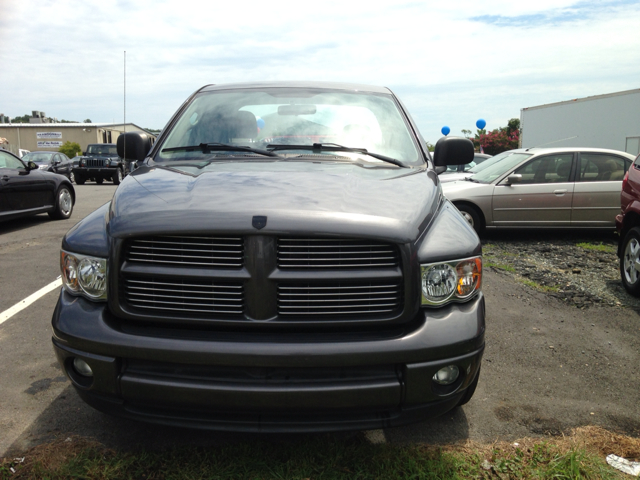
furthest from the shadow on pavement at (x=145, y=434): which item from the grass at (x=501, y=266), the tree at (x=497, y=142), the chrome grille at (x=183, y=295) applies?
the tree at (x=497, y=142)

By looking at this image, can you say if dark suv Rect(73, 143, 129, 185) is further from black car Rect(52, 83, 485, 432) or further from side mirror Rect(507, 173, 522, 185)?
black car Rect(52, 83, 485, 432)

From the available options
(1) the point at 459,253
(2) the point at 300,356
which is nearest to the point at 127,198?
(2) the point at 300,356

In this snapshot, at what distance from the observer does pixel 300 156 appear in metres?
3.21

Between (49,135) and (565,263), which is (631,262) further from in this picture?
(49,135)

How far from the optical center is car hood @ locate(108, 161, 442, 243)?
7.30 feet

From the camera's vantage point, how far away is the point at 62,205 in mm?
11078

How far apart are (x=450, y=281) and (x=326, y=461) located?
1009mm

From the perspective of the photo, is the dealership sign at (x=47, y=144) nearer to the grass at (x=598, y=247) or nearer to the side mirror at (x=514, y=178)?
the side mirror at (x=514, y=178)

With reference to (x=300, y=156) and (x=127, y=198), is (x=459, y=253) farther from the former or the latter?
(x=127, y=198)

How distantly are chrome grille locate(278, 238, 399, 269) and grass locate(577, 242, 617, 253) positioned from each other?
7.20 meters

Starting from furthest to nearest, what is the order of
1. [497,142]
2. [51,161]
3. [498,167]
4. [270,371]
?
[497,142]
[51,161]
[498,167]
[270,371]

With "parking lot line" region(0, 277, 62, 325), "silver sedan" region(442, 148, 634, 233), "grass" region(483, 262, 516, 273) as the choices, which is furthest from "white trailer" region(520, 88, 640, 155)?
"parking lot line" region(0, 277, 62, 325)

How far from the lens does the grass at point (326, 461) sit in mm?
2453

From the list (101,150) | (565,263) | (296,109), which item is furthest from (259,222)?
(101,150)
